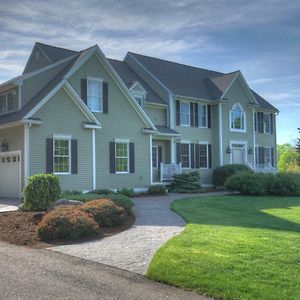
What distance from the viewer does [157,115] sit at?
31.4 metres

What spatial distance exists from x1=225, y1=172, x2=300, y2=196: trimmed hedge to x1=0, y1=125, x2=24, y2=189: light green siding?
10.9 metres

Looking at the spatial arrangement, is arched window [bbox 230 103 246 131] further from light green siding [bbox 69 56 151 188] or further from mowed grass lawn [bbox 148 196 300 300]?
mowed grass lawn [bbox 148 196 300 300]

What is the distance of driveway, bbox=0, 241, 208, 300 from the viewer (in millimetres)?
7062

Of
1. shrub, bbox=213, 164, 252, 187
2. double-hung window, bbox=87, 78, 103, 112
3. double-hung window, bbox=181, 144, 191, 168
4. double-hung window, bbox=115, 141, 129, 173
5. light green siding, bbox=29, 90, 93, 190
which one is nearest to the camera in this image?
light green siding, bbox=29, 90, 93, 190

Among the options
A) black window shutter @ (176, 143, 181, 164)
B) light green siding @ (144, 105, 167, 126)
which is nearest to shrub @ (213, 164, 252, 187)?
black window shutter @ (176, 143, 181, 164)

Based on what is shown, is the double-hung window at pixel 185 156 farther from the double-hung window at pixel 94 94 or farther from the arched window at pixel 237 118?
the double-hung window at pixel 94 94

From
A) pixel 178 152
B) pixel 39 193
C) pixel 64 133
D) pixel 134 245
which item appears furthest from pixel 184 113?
pixel 134 245

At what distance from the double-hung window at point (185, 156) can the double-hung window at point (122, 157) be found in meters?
6.90

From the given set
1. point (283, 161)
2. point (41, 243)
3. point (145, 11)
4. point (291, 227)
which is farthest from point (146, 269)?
point (283, 161)

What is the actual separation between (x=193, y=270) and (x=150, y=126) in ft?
62.9

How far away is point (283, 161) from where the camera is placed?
70062 millimetres

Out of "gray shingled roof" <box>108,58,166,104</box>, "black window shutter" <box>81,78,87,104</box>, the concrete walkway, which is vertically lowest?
the concrete walkway

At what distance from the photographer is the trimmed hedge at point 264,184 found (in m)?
24.6

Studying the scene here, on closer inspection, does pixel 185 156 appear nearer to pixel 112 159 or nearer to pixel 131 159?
pixel 131 159
